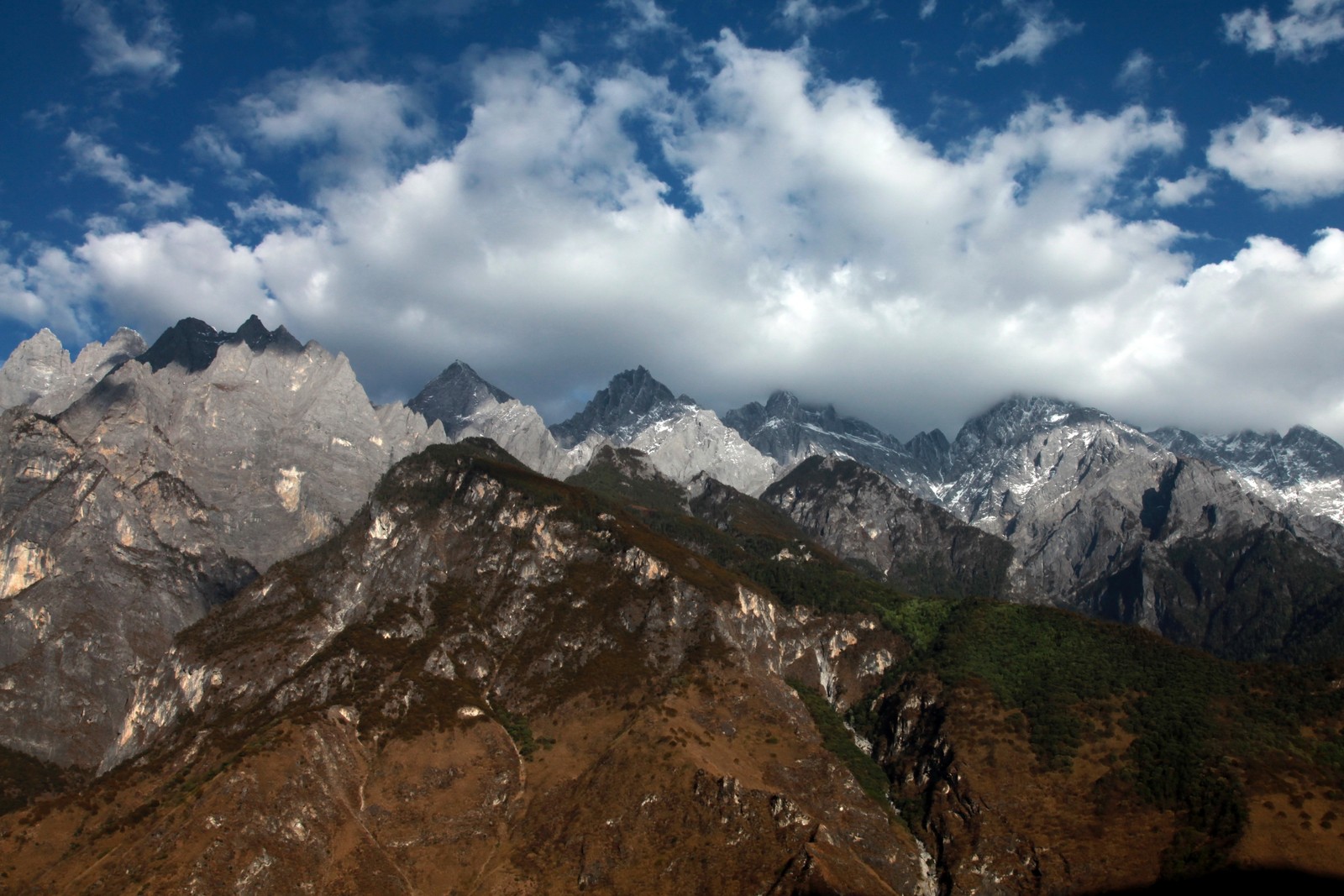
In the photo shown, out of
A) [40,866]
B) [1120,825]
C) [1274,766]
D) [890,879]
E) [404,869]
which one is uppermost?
[1274,766]

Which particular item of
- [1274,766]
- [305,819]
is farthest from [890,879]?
[305,819]

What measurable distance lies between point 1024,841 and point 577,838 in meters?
87.1

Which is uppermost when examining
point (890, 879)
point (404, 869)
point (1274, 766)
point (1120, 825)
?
point (1274, 766)

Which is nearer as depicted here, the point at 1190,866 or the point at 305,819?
the point at 1190,866

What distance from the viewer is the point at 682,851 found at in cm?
19050

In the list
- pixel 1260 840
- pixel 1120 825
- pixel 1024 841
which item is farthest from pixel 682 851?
pixel 1260 840

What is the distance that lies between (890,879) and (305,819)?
113 metres

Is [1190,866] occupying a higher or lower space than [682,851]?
higher

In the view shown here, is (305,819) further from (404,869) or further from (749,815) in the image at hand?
(749,815)

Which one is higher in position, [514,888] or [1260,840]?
[1260,840]

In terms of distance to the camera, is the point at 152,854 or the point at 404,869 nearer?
the point at 152,854

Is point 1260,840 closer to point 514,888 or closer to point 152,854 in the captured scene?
point 514,888

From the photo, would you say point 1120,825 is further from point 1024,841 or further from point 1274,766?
point 1274,766

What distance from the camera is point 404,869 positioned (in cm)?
19362
